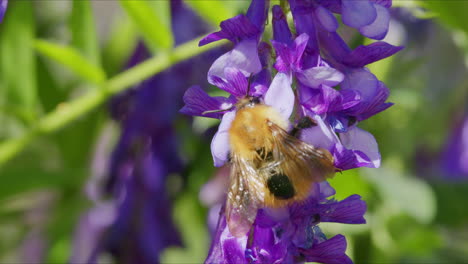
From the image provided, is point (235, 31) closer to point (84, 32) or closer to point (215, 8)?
point (215, 8)

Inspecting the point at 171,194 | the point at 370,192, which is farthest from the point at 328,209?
the point at 171,194

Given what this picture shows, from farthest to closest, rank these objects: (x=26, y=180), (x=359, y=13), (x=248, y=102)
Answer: (x=26, y=180)
(x=248, y=102)
(x=359, y=13)

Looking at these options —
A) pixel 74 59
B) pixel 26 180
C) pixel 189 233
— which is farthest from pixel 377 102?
pixel 189 233

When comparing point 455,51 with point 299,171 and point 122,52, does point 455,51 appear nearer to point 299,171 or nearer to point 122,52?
point 122,52

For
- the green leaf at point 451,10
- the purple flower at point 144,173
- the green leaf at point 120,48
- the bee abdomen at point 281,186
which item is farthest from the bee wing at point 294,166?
the green leaf at point 120,48

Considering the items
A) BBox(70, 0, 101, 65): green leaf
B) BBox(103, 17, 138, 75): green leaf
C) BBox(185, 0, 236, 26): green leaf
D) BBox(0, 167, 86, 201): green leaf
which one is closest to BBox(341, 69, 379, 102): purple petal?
BBox(185, 0, 236, 26): green leaf

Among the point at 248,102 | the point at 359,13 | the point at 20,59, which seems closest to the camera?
the point at 359,13

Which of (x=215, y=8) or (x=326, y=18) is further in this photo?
(x=215, y=8)
